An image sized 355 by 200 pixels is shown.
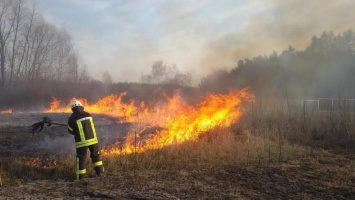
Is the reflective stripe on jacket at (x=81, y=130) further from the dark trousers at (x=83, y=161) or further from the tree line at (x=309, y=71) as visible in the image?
the tree line at (x=309, y=71)

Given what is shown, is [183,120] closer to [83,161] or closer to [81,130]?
[81,130]

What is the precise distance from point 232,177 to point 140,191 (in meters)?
2.78

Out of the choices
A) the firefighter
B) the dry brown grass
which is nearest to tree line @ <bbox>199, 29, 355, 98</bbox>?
the dry brown grass

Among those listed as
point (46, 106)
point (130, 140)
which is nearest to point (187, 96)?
point (130, 140)

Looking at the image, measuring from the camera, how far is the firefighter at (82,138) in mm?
8578

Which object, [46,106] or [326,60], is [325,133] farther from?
[46,106]

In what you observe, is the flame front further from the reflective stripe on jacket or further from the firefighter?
the reflective stripe on jacket

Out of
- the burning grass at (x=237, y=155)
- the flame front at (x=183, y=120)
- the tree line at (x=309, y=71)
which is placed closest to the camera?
the burning grass at (x=237, y=155)

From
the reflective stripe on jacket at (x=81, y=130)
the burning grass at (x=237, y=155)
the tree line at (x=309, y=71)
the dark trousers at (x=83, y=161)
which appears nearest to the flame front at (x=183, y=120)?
the burning grass at (x=237, y=155)

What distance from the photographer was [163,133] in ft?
43.9

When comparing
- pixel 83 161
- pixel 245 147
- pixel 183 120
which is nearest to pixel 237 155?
pixel 245 147

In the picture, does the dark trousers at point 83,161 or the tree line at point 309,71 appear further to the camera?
the tree line at point 309,71

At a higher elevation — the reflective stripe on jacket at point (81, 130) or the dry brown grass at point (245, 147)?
the reflective stripe on jacket at point (81, 130)

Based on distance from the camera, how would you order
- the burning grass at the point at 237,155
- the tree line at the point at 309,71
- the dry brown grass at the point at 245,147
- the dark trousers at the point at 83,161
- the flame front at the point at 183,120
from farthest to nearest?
the tree line at the point at 309,71
the flame front at the point at 183,120
the dry brown grass at the point at 245,147
the burning grass at the point at 237,155
the dark trousers at the point at 83,161
